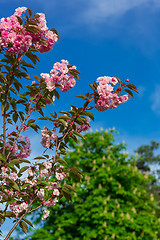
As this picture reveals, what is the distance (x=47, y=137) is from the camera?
438 centimetres

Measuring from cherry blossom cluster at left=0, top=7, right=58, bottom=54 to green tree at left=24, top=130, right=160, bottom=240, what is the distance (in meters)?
11.6

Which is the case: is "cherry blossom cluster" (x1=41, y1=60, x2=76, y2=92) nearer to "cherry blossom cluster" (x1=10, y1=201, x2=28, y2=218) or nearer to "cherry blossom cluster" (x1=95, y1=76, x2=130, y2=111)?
"cherry blossom cluster" (x1=95, y1=76, x2=130, y2=111)

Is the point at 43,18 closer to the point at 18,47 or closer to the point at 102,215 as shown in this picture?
the point at 18,47

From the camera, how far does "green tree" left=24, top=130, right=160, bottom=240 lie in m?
15.3

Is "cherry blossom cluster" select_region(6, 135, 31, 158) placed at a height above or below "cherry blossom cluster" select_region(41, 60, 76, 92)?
below

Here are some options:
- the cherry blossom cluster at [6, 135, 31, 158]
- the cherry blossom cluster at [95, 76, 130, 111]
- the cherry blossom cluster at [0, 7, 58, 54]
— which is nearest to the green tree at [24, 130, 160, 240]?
the cherry blossom cluster at [6, 135, 31, 158]

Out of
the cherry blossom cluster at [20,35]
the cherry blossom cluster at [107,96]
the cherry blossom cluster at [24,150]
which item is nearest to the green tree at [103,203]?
the cherry blossom cluster at [24,150]

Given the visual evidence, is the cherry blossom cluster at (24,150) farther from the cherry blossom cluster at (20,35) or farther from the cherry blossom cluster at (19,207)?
the cherry blossom cluster at (20,35)

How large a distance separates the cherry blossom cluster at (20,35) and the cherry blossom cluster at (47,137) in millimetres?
1308

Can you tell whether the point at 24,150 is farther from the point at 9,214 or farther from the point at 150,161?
the point at 150,161

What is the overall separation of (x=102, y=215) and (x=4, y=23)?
13.0 metres

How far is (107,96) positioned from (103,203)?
12.6m

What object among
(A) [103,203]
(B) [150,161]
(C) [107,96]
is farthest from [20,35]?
(B) [150,161]

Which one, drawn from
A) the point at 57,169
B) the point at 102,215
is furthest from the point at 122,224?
the point at 57,169
